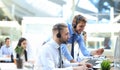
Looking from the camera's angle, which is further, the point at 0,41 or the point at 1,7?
the point at 1,7

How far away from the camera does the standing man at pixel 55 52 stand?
1869mm

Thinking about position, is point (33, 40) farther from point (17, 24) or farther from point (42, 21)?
point (17, 24)

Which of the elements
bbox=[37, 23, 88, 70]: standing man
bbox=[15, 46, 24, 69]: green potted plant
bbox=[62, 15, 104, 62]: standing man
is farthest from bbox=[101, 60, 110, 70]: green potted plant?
bbox=[15, 46, 24, 69]: green potted plant

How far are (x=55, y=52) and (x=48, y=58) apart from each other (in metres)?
0.10

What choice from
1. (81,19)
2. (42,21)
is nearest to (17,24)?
(42,21)

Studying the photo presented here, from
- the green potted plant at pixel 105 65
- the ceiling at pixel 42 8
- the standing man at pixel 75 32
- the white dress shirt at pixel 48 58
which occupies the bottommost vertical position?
the green potted plant at pixel 105 65

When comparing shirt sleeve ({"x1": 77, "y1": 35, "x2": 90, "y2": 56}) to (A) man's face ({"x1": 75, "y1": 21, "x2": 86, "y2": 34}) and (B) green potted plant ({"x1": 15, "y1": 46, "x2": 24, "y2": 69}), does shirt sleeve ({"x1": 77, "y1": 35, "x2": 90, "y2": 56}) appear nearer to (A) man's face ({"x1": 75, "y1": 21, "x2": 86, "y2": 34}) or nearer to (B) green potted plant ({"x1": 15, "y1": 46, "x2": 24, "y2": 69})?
(A) man's face ({"x1": 75, "y1": 21, "x2": 86, "y2": 34})

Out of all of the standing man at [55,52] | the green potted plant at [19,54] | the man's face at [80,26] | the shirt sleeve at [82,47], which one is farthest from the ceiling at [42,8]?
the standing man at [55,52]

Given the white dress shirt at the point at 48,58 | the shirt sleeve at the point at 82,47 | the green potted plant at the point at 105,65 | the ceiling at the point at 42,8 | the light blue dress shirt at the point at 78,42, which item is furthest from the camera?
the ceiling at the point at 42,8

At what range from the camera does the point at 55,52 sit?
196 cm

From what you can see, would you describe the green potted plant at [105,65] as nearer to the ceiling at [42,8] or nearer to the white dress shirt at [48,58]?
the white dress shirt at [48,58]

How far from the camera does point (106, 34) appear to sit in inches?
308

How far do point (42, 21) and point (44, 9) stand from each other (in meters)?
2.11

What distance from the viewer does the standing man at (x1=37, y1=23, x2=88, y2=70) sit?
187 cm
